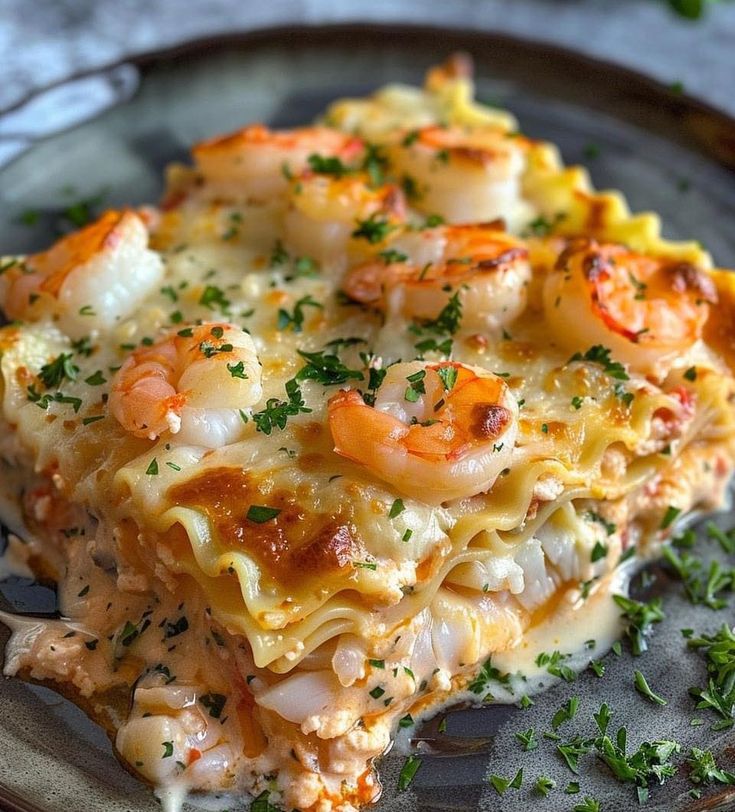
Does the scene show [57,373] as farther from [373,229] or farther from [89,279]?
[373,229]

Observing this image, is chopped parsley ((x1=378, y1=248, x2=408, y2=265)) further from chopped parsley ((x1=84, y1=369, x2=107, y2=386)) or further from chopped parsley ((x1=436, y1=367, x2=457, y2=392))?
chopped parsley ((x1=84, y1=369, x2=107, y2=386))

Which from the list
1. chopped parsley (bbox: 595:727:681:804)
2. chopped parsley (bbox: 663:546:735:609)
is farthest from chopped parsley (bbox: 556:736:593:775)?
chopped parsley (bbox: 663:546:735:609)

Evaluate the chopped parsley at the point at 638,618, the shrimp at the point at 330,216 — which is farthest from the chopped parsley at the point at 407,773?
the shrimp at the point at 330,216

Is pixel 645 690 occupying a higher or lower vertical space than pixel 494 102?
lower

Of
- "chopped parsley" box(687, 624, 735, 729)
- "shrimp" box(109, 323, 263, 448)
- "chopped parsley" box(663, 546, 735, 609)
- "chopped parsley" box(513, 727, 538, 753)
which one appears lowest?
"chopped parsley" box(663, 546, 735, 609)

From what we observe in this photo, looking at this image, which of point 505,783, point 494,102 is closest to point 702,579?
point 505,783

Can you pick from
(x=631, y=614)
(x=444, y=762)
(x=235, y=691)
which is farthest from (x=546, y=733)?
(x=235, y=691)

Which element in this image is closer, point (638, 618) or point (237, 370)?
point (237, 370)

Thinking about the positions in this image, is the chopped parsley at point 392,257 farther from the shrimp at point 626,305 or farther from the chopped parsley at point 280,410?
the chopped parsley at point 280,410
